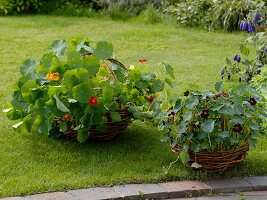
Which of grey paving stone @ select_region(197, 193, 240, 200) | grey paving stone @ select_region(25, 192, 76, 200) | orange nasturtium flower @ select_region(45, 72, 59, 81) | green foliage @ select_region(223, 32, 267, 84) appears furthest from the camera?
green foliage @ select_region(223, 32, 267, 84)

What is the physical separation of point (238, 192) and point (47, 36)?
5856 millimetres

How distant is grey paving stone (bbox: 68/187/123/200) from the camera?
3059 mm

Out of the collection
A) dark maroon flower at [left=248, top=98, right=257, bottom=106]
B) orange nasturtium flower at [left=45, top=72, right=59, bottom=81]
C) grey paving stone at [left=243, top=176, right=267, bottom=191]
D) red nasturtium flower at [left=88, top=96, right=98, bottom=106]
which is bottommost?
grey paving stone at [left=243, top=176, right=267, bottom=191]

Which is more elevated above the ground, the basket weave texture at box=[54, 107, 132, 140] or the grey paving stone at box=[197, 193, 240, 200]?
the basket weave texture at box=[54, 107, 132, 140]

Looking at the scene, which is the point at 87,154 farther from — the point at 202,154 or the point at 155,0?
the point at 155,0

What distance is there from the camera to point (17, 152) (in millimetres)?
3793

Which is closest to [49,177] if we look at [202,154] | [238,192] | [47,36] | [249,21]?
[202,154]

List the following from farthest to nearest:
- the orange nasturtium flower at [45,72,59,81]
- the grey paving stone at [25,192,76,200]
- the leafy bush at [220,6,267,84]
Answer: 1. the leafy bush at [220,6,267,84]
2. the orange nasturtium flower at [45,72,59,81]
3. the grey paving stone at [25,192,76,200]

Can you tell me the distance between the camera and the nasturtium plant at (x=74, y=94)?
11.6 ft

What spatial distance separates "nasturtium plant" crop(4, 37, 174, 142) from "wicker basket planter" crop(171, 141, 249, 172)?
1.39 ft

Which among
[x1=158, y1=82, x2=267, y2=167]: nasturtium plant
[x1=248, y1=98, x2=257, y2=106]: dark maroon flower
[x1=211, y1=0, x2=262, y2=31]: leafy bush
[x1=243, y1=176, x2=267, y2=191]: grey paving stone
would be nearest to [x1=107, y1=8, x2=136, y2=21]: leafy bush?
[x1=211, y1=0, x2=262, y2=31]: leafy bush

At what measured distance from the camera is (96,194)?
3102 millimetres

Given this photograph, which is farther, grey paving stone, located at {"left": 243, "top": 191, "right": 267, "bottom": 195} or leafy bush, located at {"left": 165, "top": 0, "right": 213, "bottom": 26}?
leafy bush, located at {"left": 165, "top": 0, "right": 213, "bottom": 26}

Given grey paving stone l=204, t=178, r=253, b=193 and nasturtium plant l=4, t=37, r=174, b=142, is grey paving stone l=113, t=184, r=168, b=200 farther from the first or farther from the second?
nasturtium plant l=4, t=37, r=174, b=142
